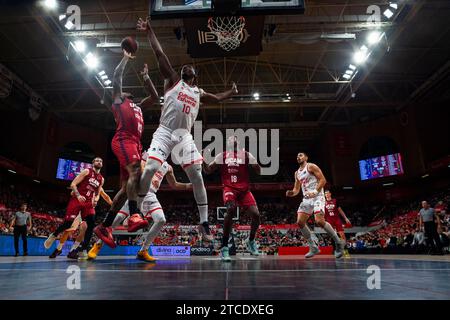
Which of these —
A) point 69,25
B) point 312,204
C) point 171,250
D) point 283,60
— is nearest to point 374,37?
point 283,60

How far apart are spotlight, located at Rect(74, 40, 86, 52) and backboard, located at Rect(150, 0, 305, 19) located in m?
8.80

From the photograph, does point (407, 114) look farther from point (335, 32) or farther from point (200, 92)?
point (200, 92)

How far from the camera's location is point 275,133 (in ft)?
87.5

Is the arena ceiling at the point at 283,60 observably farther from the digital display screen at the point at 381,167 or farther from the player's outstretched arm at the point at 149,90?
the player's outstretched arm at the point at 149,90

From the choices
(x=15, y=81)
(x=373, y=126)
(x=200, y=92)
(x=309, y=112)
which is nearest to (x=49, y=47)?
(x=15, y=81)

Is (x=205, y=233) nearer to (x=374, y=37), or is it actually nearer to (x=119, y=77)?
(x=119, y=77)

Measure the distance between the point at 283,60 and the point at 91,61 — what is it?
403 inches

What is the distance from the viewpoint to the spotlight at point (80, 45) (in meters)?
14.0

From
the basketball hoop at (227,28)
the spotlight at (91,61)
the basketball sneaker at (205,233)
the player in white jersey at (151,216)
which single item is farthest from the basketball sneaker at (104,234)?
the spotlight at (91,61)

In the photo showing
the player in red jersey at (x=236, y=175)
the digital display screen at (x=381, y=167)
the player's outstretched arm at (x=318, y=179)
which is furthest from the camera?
the digital display screen at (x=381, y=167)

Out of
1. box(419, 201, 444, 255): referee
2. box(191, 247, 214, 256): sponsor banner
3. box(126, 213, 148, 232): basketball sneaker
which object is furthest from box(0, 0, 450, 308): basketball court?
box(191, 247, 214, 256): sponsor banner

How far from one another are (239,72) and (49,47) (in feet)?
35.1

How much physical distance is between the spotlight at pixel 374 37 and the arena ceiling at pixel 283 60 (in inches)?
9.1
